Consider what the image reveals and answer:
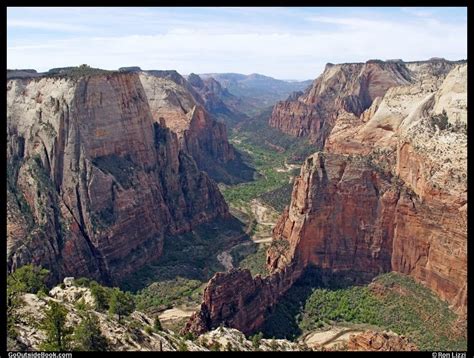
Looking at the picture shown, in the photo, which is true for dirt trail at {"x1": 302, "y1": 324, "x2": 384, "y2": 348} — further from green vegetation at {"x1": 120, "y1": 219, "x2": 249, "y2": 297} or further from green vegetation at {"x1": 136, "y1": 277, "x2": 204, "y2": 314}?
green vegetation at {"x1": 120, "y1": 219, "x2": 249, "y2": 297}

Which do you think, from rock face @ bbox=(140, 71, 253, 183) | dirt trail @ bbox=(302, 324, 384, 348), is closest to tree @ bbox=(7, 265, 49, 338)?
dirt trail @ bbox=(302, 324, 384, 348)

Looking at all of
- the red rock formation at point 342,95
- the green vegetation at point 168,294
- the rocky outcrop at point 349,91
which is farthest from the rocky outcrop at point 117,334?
the red rock formation at point 342,95

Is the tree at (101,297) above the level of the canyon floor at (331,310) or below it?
above

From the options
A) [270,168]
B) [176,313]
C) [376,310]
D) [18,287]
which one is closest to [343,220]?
[376,310]

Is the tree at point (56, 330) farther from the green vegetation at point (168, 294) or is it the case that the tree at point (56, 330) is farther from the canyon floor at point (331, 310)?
the green vegetation at point (168, 294)

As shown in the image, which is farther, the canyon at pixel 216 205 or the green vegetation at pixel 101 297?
the canyon at pixel 216 205

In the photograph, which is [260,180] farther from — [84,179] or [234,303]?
[234,303]
